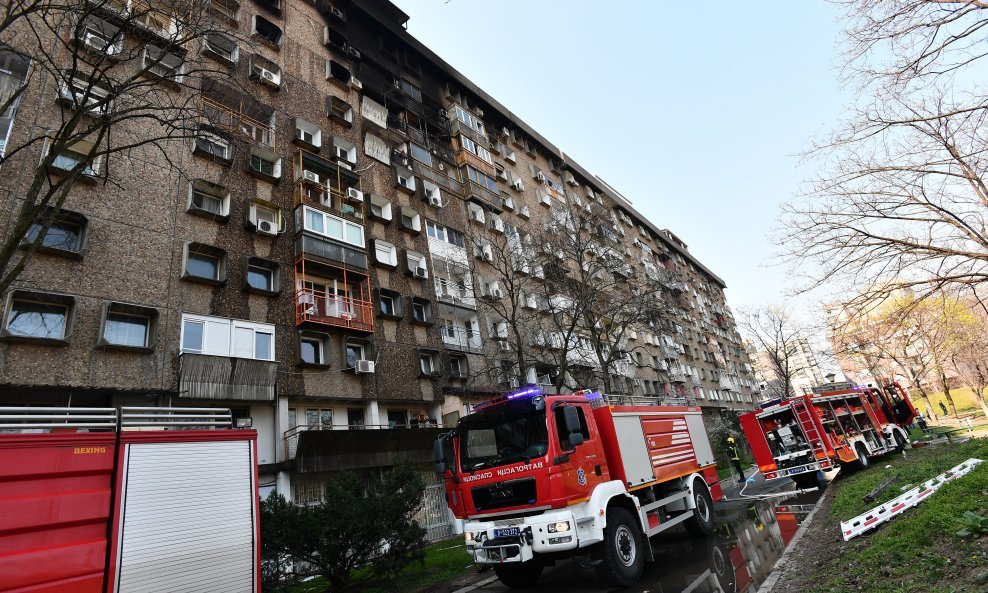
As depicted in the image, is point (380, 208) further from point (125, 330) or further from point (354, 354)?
point (125, 330)

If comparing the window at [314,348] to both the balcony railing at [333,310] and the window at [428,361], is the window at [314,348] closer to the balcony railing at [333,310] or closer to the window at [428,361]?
the balcony railing at [333,310]

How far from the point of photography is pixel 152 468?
A: 550 centimetres

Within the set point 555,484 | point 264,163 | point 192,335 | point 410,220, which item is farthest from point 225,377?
point 410,220

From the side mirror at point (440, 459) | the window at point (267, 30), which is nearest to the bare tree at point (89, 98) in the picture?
the window at point (267, 30)

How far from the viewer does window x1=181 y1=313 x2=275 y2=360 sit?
45.9ft

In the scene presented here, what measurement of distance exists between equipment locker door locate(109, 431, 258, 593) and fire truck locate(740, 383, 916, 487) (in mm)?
15634

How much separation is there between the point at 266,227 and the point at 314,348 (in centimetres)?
473

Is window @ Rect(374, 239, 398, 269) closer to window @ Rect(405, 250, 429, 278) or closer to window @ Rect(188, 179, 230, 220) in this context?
window @ Rect(405, 250, 429, 278)

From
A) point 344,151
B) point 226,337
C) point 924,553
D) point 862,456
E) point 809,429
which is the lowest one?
point 924,553

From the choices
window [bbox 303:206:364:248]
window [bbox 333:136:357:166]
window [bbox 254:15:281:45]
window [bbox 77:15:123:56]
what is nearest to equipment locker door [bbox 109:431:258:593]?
window [bbox 77:15:123:56]

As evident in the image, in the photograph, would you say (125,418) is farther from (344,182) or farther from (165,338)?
(344,182)

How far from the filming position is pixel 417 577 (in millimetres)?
9797

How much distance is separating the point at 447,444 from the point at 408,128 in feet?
76.4

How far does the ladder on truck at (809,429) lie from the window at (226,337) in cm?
1732
